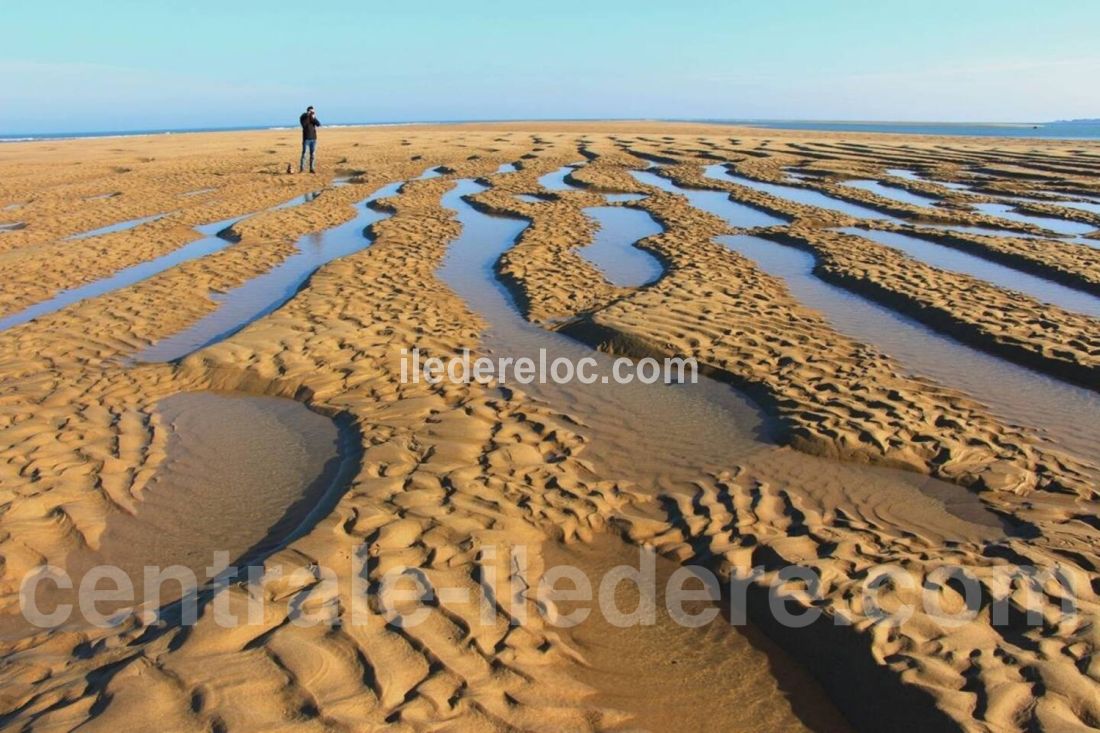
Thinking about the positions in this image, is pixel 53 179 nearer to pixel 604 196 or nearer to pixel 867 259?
pixel 604 196

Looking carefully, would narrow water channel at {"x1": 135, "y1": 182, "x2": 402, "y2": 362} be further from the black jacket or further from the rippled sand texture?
the black jacket

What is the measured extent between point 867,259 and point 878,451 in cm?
732

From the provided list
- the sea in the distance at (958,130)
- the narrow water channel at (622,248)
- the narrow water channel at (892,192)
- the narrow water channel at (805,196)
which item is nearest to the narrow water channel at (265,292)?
the narrow water channel at (622,248)

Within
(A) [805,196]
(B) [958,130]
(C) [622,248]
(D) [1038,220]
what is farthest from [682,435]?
(B) [958,130]

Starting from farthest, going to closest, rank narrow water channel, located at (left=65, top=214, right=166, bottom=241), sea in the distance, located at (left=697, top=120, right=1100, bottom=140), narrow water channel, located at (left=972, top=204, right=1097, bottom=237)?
sea in the distance, located at (left=697, top=120, right=1100, bottom=140) < narrow water channel, located at (left=972, top=204, right=1097, bottom=237) < narrow water channel, located at (left=65, top=214, right=166, bottom=241)

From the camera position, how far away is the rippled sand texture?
9.45ft

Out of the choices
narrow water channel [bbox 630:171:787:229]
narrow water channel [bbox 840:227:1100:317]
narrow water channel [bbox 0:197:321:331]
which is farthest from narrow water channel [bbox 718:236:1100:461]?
narrow water channel [bbox 0:197:321:331]

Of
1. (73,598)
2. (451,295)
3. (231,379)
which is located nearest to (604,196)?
(451,295)

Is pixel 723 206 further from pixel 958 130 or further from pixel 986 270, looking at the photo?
pixel 958 130

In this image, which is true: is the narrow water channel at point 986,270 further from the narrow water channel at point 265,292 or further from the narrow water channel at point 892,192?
the narrow water channel at point 265,292

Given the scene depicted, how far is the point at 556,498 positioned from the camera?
4.54 metres

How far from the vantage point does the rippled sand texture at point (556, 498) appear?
2881 millimetres

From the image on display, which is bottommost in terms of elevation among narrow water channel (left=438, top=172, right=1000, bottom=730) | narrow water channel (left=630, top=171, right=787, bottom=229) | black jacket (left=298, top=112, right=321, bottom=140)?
narrow water channel (left=438, top=172, right=1000, bottom=730)

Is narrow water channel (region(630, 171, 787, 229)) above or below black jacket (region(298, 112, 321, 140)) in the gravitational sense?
below
